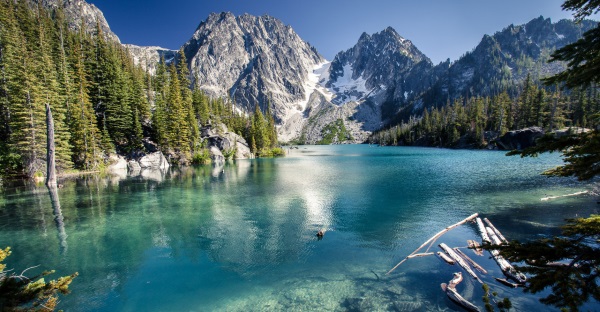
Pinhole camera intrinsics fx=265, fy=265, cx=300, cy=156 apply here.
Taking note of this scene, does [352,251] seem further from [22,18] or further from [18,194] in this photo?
[22,18]

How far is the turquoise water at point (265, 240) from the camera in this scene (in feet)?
41.1

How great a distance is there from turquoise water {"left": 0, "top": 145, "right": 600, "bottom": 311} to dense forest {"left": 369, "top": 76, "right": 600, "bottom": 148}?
7523cm

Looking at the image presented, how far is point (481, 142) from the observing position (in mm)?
110500

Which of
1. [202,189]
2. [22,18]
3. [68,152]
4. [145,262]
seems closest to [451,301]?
[145,262]

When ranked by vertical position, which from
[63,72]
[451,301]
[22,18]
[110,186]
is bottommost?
[451,301]

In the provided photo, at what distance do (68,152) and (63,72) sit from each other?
696 inches

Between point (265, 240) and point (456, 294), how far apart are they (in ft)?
40.0

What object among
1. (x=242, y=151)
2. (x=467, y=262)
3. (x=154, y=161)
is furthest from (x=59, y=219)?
(x=242, y=151)

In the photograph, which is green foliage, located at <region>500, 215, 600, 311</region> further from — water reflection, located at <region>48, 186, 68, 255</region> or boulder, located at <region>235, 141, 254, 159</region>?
boulder, located at <region>235, 141, 254, 159</region>

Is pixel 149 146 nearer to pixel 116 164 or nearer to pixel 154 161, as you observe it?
pixel 154 161

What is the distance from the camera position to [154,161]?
6806 centimetres

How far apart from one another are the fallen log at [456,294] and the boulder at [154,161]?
225ft

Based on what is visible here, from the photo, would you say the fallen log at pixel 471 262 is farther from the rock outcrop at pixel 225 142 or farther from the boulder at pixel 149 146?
the rock outcrop at pixel 225 142

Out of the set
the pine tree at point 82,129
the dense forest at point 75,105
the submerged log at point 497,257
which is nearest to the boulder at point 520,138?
the submerged log at point 497,257
